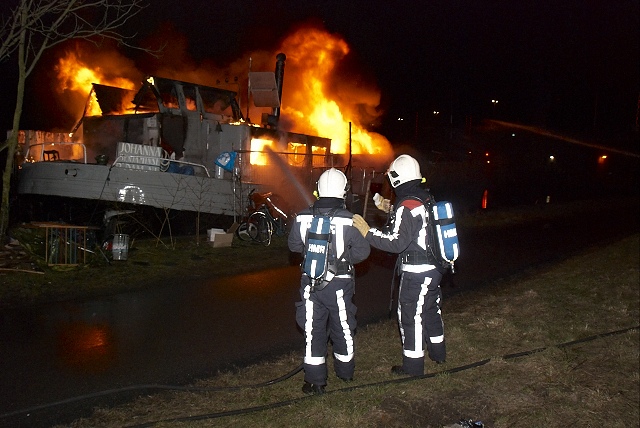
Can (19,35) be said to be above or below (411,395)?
above

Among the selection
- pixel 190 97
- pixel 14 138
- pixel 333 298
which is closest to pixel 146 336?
pixel 333 298

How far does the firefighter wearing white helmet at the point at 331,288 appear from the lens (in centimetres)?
460

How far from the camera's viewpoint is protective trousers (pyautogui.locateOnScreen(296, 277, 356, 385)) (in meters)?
4.61

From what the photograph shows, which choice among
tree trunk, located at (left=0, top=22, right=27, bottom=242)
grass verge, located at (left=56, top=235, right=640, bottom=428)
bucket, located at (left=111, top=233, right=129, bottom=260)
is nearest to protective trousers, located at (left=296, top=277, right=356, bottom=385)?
grass verge, located at (left=56, top=235, right=640, bottom=428)

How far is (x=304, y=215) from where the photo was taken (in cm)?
469

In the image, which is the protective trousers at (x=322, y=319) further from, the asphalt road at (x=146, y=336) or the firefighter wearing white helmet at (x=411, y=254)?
the asphalt road at (x=146, y=336)

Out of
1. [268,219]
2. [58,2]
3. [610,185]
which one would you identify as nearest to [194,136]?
[268,219]

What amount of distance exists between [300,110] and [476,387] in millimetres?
21513

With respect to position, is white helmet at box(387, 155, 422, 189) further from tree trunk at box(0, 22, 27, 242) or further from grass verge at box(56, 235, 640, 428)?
tree trunk at box(0, 22, 27, 242)

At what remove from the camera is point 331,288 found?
15.1 ft

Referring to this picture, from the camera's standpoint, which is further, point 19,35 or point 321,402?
point 19,35

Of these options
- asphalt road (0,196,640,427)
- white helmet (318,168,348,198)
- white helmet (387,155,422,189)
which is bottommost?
asphalt road (0,196,640,427)

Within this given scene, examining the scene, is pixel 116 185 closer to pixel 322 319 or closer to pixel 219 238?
pixel 219 238

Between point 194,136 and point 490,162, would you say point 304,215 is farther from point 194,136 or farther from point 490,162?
point 490,162
